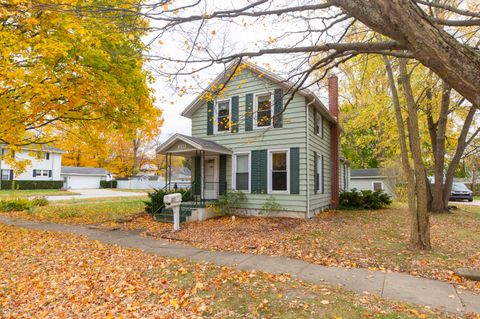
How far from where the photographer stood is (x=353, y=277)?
16.5 feet

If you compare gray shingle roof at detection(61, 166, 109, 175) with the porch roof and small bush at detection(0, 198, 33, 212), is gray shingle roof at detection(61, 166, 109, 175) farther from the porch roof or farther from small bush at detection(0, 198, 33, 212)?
the porch roof

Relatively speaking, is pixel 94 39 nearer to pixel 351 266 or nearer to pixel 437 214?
pixel 351 266

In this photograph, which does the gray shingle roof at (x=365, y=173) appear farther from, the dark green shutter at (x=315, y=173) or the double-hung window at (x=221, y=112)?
the double-hung window at (x=221, y=112)

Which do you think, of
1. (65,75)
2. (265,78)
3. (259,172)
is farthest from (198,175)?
(65,75)

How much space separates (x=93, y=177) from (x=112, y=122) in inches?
1563

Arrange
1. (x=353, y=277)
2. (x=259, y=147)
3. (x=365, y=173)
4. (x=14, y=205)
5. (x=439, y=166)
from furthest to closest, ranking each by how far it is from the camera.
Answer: (x=365, y=173) < (x=14, y=205) < (x=439, y=166) < (x=259, y=147) < (x=353, y=277)

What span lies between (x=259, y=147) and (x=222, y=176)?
2193 mm

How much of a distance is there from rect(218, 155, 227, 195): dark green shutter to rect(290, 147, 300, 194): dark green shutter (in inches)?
120

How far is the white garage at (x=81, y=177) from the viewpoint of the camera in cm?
4196

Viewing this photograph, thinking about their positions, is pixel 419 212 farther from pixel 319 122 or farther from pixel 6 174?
pixel 6 174

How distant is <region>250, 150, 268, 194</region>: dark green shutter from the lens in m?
11.8

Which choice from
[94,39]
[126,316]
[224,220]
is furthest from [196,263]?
[94,39]

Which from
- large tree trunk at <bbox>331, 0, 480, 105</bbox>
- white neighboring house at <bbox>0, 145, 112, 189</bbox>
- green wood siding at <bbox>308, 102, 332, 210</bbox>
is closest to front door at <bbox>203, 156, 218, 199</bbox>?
green wood siding at <bbox>308, 102, 332, 210</bbox>

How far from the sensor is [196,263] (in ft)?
18.9
